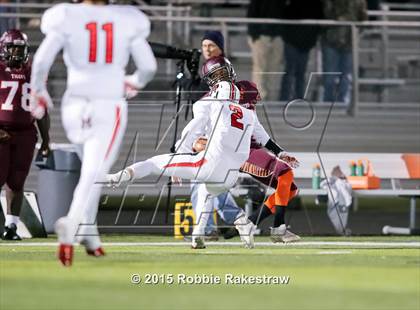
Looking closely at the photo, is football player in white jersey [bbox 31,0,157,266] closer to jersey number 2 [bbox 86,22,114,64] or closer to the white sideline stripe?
jersey number 2 [bbox 86,22,114,64]

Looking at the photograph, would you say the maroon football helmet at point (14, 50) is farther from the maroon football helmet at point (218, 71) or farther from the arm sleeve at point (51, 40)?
the arm sleeve at point (51, 40)

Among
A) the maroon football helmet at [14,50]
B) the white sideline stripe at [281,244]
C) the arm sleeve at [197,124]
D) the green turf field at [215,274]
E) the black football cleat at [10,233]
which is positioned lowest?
the black football cleat at [10,233]

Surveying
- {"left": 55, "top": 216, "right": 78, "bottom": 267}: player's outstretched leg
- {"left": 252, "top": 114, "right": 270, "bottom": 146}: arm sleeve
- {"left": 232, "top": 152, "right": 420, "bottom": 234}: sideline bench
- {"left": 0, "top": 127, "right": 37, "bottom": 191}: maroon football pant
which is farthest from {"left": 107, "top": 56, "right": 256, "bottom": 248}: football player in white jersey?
{"left": 232, "top": 152, "right": 420, "bottom": 234}: sideline bench

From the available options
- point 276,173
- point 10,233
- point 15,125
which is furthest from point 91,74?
point 10,233

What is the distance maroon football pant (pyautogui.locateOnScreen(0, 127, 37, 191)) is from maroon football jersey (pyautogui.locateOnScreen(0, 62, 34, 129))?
227 millimetres

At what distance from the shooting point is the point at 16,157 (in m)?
16.1

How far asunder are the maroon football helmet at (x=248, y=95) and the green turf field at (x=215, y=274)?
56.3 inches

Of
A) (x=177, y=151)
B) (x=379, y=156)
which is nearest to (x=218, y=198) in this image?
(x=177, y=151)

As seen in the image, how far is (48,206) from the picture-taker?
17656mm

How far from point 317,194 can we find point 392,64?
11.6ft

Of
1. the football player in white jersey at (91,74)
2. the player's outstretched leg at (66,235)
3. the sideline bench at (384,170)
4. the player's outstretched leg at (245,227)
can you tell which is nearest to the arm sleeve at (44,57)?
the football player in white jersey at (91,74)

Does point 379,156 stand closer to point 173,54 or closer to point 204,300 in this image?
point 173,54

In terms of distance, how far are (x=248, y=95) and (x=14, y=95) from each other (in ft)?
8.26

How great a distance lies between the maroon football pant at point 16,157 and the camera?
15.9 meters
